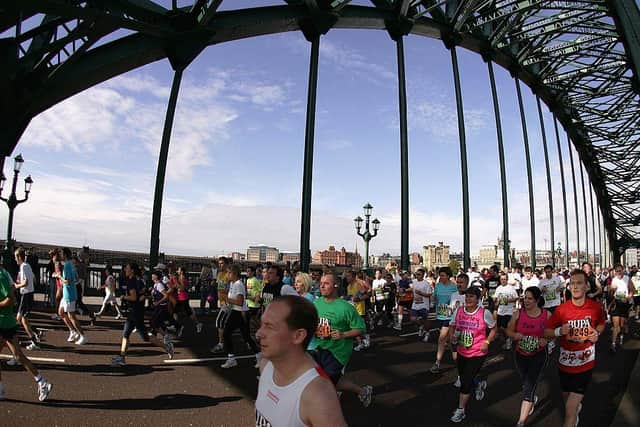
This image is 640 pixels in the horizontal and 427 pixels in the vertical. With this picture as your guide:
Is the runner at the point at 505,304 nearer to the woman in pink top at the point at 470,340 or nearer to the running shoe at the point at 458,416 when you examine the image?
the woman in pink top at the point at 470,340

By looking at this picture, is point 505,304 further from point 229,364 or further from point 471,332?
point 229,364

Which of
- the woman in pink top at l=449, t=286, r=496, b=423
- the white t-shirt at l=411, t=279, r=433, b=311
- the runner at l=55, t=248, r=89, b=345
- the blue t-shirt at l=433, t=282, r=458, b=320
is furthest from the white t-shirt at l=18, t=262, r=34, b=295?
the white t-shirt at l=411, t=279, r=433, b=311

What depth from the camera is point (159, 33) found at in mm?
12859

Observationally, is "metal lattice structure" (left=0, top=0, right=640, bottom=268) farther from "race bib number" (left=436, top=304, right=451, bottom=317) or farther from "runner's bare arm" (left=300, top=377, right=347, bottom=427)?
"runner's bare arm" (left=300, top=377, right=347, bottom=427)

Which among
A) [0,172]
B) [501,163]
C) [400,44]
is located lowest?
[0,172]

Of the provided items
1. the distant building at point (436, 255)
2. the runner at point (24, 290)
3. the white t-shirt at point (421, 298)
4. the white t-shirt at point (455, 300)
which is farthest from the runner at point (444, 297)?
the distant building at point (436, 255)

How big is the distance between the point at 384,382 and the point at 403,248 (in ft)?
37.4

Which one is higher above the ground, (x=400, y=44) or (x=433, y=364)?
(x=400, y=44)

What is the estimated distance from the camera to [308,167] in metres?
14.8

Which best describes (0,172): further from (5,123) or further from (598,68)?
(598,68)

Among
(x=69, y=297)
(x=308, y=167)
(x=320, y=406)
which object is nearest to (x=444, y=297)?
(x=308, y=167)

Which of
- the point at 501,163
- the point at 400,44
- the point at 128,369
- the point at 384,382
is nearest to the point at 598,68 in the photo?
the point at 501,163

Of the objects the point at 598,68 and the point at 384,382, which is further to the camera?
the point at 598,68

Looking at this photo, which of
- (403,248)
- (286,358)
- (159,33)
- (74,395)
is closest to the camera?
(286,358)
